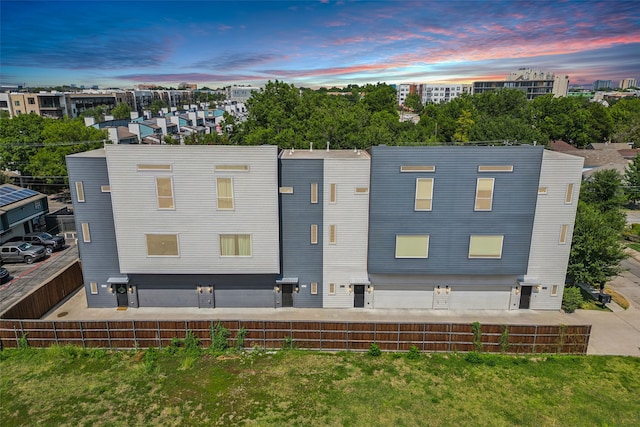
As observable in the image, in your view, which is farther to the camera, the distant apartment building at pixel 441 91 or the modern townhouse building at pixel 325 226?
the distant apartment building at pixel 441 91

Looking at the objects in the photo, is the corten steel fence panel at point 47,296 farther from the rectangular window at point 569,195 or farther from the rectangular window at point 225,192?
the rectangular window at point 569,195

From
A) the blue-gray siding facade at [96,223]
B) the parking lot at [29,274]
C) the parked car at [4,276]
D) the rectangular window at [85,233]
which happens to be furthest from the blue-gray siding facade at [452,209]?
the parked car at [4,276]

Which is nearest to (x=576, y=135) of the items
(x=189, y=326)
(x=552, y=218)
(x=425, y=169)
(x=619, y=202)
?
(x=619, y=202)

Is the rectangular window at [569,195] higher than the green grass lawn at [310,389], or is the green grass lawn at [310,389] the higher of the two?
the rectangular window at [569,195]

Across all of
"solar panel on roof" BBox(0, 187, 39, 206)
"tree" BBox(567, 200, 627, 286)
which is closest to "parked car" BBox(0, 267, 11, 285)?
"solar panel on roof" BBox(0, 187, 39, 206)

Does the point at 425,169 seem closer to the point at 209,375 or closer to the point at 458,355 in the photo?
the point at 458,355

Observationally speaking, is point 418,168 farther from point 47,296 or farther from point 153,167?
point 47,296

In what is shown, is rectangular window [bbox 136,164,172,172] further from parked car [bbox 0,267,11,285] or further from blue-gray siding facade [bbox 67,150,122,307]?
parked car [bbox 0,267,11,285]
